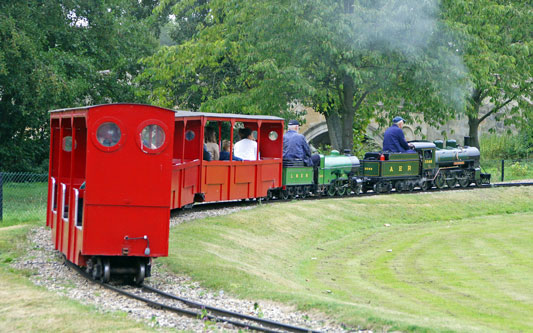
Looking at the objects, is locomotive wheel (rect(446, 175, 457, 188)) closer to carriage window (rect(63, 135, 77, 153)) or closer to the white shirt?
the white shirt

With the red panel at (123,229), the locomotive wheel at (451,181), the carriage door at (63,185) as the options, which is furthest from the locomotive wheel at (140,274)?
the locomotive wheel at (451,181)

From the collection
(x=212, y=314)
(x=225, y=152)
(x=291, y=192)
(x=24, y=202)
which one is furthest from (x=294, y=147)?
(x=212, y=314)

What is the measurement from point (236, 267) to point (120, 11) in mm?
21350

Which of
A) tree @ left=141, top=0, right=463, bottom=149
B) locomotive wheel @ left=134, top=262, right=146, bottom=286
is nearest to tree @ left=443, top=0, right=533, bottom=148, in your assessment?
tree @ left=141, top=0, right=463, bottom=149

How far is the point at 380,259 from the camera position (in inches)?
643

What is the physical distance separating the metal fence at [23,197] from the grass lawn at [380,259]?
16.3 ft

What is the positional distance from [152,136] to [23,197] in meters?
12.7

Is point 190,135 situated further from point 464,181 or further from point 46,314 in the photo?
point 464,181

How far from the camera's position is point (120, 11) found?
31297 mm

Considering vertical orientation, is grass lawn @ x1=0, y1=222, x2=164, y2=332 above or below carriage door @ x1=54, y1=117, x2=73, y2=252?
below

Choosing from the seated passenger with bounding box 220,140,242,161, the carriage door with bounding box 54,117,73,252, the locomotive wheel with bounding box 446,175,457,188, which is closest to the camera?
the carriage door with bounding box 54,117,73,252

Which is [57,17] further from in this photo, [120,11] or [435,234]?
[435,234]

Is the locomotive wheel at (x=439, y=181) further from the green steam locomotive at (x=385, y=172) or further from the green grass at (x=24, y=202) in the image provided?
the green grass at (x=24, y=202)

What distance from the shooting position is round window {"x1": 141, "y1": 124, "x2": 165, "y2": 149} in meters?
10.9
